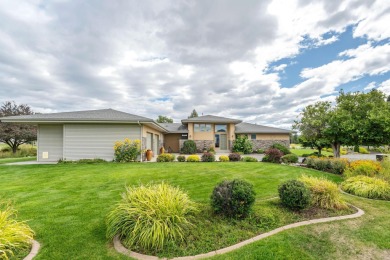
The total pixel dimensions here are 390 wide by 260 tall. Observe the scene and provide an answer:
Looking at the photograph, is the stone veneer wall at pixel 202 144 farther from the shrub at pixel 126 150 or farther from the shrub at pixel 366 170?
the shrub at pixel 366 170

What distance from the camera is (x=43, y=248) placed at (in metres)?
2.95

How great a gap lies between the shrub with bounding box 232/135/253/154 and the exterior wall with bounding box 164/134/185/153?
7.46m

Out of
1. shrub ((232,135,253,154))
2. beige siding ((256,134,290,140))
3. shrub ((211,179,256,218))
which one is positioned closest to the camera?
shrub ((211,179,256,218))

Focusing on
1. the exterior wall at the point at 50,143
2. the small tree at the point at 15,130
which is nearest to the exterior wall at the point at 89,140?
the exterior wall at the point at 50,143

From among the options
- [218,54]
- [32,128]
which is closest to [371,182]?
[218,54]

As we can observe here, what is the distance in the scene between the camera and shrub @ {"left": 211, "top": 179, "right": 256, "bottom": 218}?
365cm

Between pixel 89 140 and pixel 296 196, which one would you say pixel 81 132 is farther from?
pixel 296 196

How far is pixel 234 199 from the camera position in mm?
3664

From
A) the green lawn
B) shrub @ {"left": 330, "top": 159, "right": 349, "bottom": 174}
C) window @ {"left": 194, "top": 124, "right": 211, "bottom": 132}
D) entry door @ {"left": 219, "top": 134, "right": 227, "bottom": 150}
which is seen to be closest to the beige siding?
entry door @ {"left": 219, "top": 134, "right": 227, "bottom": 150}

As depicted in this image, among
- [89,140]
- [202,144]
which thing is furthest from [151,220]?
[202,144]

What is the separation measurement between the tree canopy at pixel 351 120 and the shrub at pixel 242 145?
7184 mm

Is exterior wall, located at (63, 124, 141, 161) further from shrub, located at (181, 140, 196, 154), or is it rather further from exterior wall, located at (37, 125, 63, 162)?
shrub, located at (181, 140, 196, 154)

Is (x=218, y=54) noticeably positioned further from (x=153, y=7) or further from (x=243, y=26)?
(x=153, y=7)

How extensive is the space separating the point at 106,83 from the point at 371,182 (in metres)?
20.4
